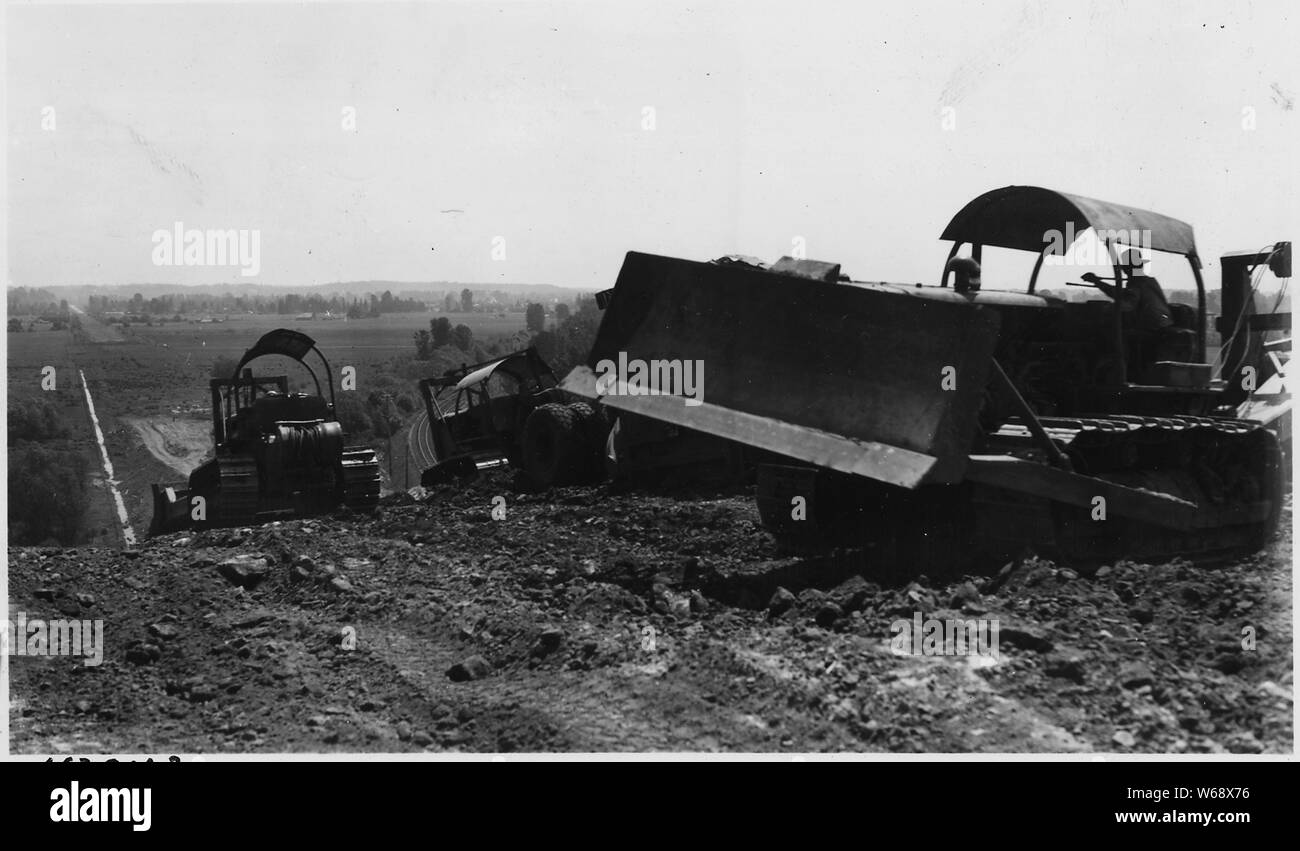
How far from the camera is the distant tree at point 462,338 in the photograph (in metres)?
55.2

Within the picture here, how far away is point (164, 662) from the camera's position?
7.76m

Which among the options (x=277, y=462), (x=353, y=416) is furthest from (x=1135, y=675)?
(x=353, y=416)

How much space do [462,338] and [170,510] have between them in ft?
136

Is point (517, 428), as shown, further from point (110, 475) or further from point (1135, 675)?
point (110, 475)

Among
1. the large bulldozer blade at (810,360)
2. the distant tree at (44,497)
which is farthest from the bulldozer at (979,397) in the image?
the distant tree at (44,497)

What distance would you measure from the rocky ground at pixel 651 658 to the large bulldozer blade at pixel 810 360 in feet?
2.88

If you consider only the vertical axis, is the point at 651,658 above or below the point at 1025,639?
below

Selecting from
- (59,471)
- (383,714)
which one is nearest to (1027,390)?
(383,714)

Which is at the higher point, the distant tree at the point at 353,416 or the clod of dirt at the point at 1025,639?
the clod of dirt at the point at 1025,639

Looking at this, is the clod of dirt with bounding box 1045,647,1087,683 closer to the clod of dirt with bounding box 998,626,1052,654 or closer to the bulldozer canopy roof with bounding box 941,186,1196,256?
the clod of dirt with bounding box 998,626,1052,654

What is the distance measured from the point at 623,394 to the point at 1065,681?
11.8 ft

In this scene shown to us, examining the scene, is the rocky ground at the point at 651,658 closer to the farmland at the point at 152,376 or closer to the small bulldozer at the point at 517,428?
the small bulldozer at the point at 517,428

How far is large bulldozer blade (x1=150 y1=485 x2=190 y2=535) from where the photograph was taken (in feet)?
50.6

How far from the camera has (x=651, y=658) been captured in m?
6.94
